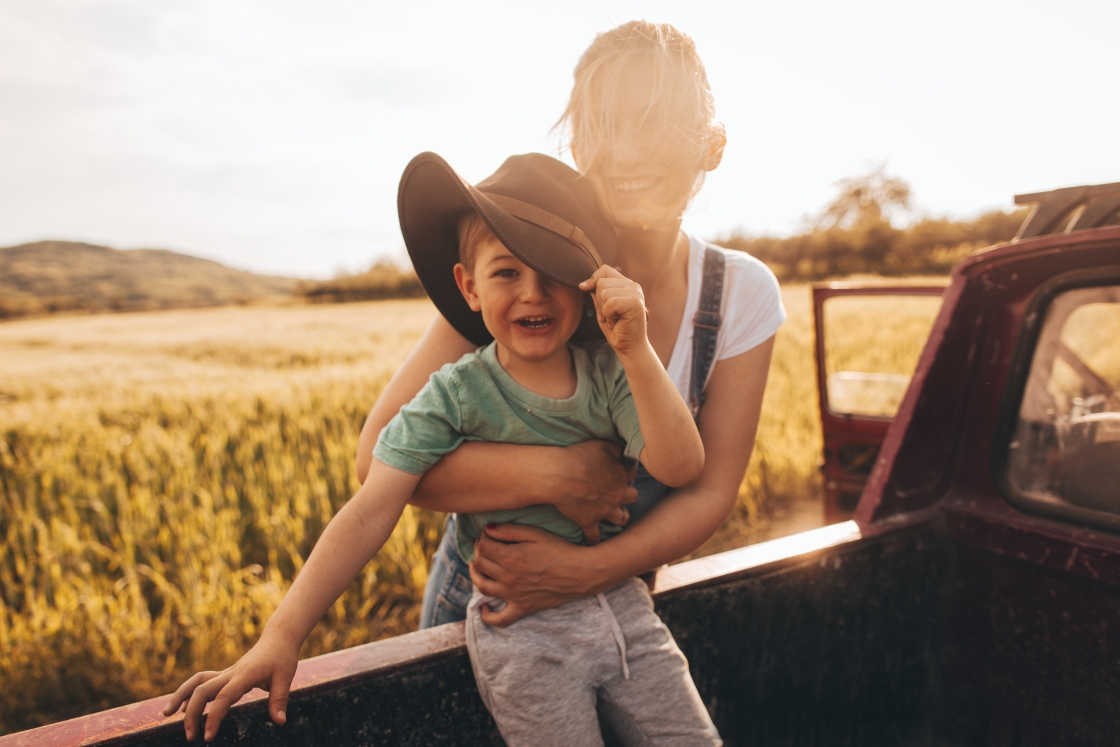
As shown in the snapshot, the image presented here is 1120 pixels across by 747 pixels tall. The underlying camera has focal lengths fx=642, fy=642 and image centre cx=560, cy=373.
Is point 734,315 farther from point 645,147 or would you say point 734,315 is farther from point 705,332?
point 645,147

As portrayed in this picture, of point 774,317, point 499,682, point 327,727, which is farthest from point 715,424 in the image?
point 327,727

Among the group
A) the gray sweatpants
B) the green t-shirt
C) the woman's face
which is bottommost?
the gray sweatpants

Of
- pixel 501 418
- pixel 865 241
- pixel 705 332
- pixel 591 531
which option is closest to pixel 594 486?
pixel 591 531

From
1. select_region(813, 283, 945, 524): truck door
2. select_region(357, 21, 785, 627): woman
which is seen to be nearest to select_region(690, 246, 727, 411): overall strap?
select_region(357, 21, 785, 627): woman

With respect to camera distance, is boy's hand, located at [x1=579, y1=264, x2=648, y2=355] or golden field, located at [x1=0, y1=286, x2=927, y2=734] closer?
boy's hand, located at [x1=579, y1=264, x2=648, y2=355]

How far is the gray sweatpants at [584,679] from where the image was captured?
1079 millimetres

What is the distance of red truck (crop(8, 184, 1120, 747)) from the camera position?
1408 mm

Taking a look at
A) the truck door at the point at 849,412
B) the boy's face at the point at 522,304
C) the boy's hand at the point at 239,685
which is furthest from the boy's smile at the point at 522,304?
the truck door at the point at 849,412

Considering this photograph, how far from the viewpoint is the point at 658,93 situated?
4.01 ft

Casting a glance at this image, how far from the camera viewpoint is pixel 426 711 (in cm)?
113

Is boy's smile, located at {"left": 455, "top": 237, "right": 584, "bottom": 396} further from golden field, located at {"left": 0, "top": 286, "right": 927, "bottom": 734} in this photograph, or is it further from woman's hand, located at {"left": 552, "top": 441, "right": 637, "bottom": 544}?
golden field, located at {"left": 0, "top": 286, "right": 927, "bottom": 734}

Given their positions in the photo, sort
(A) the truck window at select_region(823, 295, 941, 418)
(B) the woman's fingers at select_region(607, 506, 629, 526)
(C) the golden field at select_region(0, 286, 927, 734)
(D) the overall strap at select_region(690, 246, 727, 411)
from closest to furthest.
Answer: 1. (B) the woman's fingers at select_region(607, 506, 629, 526)
2. (D) the overall strap at select_region(690, 246, 727, 411)
3. (C) the golden field at select_region(0, 286, 927, 734)
4. (A) the truck window at select_region(823, 295, 941, 418)

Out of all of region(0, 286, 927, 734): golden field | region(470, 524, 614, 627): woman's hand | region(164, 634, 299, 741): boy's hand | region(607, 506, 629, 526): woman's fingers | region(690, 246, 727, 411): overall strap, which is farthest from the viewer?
region(0, 286, 927, 734): golden field

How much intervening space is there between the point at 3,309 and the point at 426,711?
48.7 m
